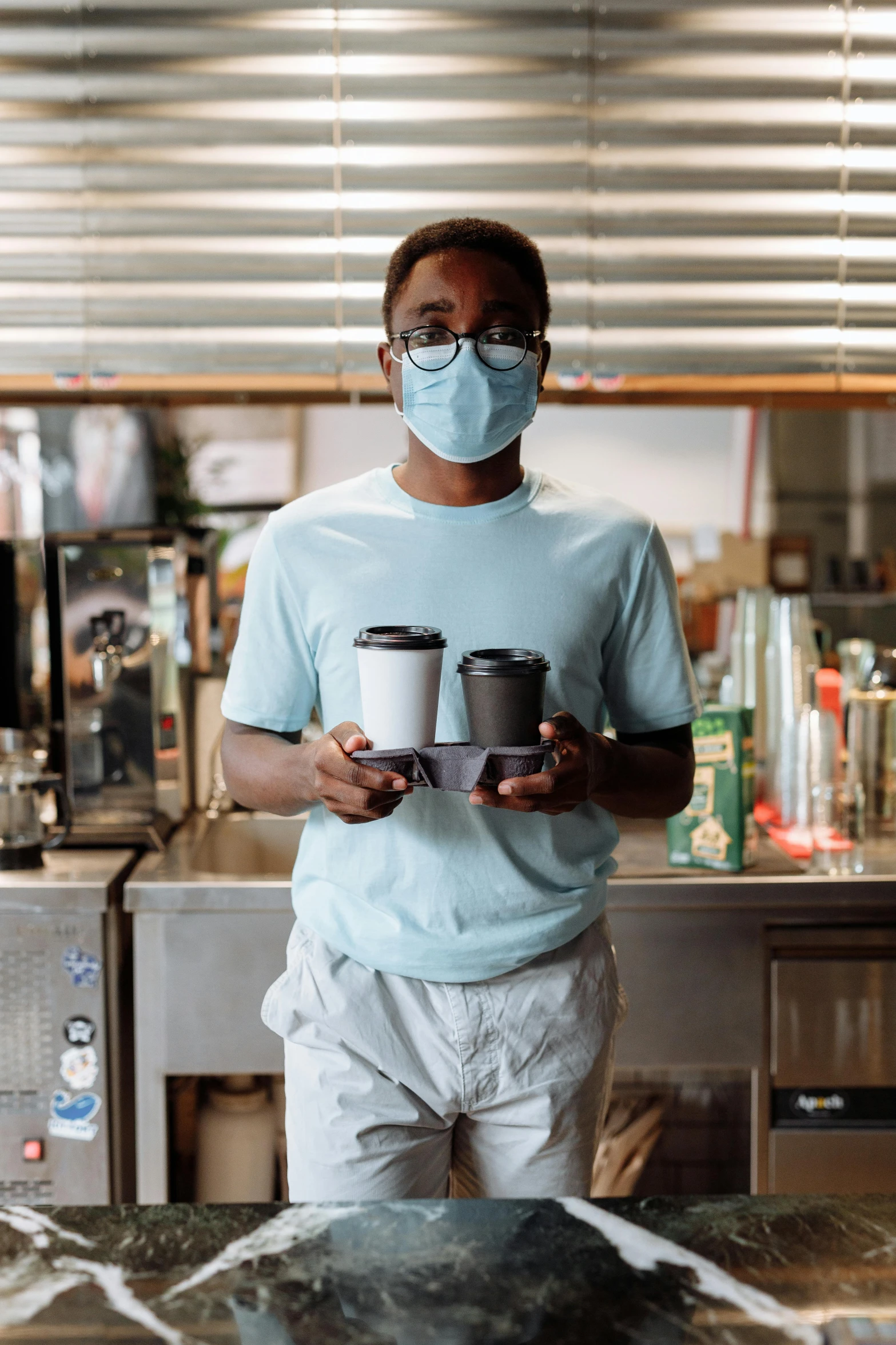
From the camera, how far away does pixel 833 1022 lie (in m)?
1.89

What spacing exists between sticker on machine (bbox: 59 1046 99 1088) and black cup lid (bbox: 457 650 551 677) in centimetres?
113

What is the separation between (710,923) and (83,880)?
3.21 ft

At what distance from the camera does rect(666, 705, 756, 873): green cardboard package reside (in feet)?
6.26

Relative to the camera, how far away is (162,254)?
2.28 meters

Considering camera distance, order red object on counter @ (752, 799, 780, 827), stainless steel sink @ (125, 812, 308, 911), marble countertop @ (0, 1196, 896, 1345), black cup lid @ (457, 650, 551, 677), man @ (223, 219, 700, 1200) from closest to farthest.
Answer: marble countertop @ (0, 1196, 896, 1345) → black cup lid @ (457, 650, 551, 677) → man @ (223, 219, 700, 1200) → stainless steel sink @ (125, 812, 308, 911) → red object on counter @ (752, 799, 780, 827)

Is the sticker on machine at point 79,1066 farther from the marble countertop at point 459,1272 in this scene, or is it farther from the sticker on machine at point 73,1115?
the marble countertop at point 459,1272

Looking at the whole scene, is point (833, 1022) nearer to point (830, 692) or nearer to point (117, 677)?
point (830, 692)

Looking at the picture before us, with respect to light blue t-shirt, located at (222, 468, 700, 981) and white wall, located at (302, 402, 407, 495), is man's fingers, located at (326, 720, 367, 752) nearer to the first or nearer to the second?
light blue t-shirt, located at (222, 468, 700, 981)

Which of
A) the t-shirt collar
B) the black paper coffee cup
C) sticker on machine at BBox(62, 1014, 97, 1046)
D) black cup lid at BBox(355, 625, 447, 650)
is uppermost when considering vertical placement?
the t-shirt collar

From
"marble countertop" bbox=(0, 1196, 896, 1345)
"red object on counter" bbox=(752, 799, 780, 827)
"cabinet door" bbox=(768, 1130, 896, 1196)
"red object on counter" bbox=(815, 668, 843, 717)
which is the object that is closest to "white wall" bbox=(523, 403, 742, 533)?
"red object on counter" bbox=(815, 668, 843, 717)

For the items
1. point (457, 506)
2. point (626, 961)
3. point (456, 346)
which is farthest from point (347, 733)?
point (626, 961)

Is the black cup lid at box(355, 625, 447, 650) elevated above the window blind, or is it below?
below

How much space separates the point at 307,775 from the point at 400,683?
0.51ft

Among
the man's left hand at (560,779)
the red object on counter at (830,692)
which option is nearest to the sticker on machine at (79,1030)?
the man's left hand at (560,779)
